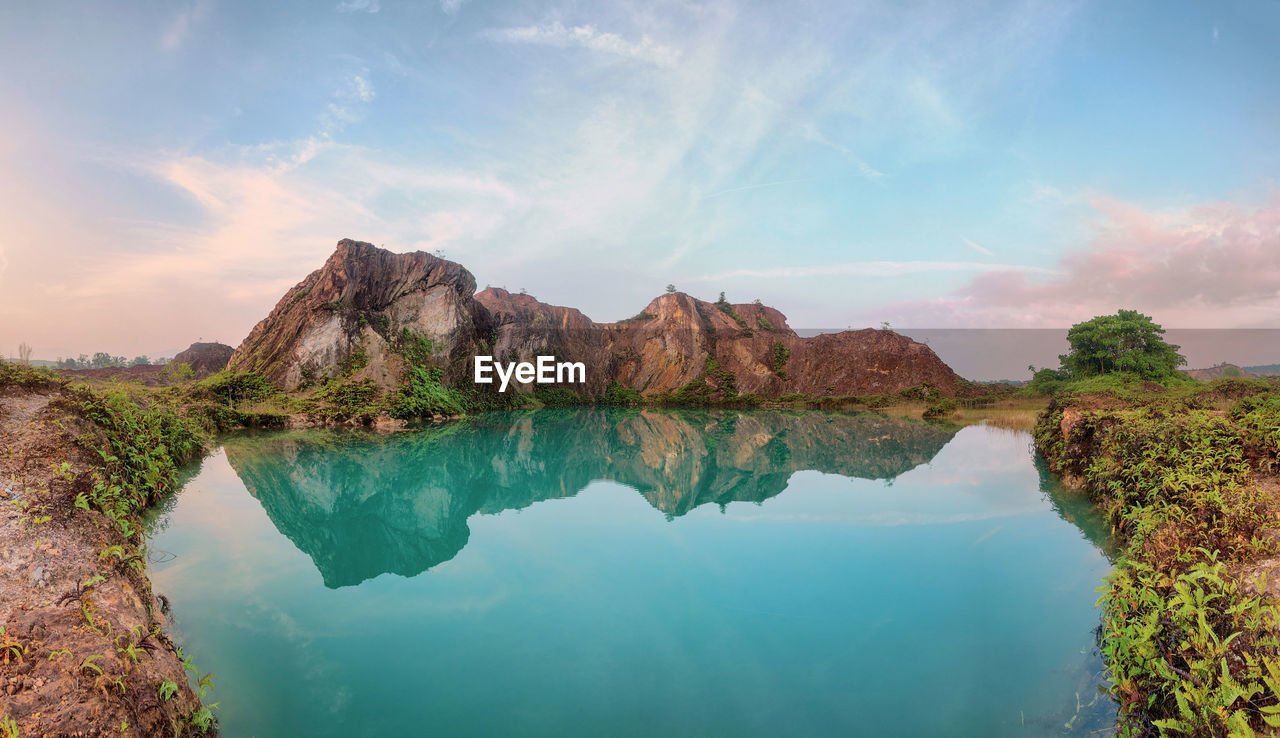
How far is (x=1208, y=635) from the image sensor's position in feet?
10.7

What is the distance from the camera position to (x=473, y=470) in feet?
43.5

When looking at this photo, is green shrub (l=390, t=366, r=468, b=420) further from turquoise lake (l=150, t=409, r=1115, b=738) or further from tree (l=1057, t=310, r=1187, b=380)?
tree (l=1057, t=310, r=1187, b=380)

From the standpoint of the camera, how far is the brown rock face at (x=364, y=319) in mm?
29772

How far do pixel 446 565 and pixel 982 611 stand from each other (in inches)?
225

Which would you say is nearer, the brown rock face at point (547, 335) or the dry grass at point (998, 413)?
the dry grass at point (998, 413)

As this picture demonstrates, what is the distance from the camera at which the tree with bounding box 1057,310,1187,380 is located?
27828mm

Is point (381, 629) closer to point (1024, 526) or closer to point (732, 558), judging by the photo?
point (732, 558)

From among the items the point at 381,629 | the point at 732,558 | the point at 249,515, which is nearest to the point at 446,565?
the point at 381,629

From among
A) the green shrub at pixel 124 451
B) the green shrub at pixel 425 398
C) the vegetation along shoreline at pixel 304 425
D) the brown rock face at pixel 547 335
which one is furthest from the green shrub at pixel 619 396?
the green shrub at pixel 124 451

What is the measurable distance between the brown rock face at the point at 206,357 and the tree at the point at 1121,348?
189 feet

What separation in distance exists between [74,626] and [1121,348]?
132 feet

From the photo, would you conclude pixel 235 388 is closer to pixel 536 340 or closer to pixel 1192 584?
pixel 536 340

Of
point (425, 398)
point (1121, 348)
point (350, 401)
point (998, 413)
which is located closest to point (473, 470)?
point (350, 401)

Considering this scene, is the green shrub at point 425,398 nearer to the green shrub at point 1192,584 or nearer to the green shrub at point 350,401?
the green shrub at point 350,401
